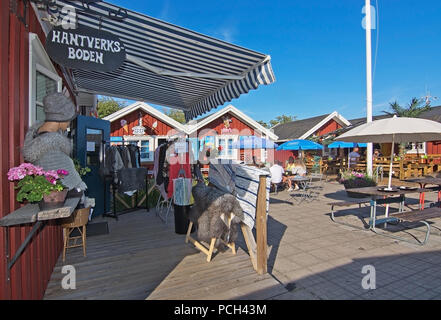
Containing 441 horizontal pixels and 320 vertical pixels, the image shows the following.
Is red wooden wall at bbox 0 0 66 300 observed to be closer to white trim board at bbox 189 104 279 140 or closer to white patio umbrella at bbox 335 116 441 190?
white patio umbrella at bbox 335 116 441 190

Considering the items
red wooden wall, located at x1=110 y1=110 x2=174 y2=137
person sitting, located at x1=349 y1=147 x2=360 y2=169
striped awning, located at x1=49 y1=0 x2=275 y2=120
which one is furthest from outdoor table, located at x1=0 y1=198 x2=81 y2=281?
person sitting, located at x1=349 y1=147 x2=360 y2=169

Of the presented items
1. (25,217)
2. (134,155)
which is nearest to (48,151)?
(25,217)

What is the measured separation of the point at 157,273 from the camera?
313cm

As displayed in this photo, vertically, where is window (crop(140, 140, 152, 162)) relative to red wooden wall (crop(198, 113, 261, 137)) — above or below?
below

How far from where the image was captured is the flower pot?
1.76m

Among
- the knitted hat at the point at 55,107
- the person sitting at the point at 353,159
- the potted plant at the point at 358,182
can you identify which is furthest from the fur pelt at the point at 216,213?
the person sitting at the point at 353,159

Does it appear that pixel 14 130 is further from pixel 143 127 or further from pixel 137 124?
pixel 137 124

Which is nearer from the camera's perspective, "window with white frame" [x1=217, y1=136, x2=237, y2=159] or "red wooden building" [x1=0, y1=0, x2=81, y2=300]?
"red wooden building" [x1=0, y1=0, x2=81, y2=300]

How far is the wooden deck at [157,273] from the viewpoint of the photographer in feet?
8.81

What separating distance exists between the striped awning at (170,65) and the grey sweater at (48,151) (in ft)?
4.16

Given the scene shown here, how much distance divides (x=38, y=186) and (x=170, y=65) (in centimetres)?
262

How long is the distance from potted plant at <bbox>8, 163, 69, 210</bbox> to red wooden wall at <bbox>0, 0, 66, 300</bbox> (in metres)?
0.14
